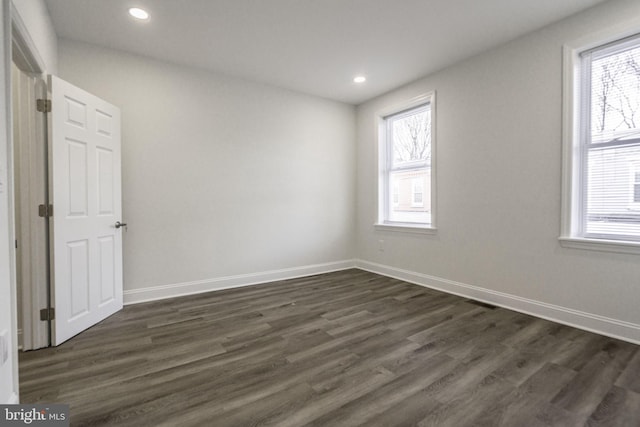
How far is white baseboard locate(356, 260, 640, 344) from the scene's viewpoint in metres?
2.48

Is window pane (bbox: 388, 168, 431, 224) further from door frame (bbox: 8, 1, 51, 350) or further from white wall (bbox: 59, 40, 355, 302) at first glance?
door frame (bbox: 8, 1, 51, 350)

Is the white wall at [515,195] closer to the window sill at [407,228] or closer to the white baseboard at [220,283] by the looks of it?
the window sill at [407,228]

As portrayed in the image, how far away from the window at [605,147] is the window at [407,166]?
1507 millimetres

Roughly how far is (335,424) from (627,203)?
2944 mm

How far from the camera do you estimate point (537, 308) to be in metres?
2.97

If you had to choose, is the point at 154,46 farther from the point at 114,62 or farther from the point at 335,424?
the point at 335,424

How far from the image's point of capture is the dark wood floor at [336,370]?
63.7 inches

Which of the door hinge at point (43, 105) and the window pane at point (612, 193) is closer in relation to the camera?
the door hinge at point (43, 105)

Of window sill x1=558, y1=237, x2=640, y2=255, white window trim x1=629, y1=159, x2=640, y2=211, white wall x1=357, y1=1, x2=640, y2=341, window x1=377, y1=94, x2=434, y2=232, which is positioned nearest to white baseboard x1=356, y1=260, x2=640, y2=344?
white wall x1=357, y1=1, x2=640, y2=341

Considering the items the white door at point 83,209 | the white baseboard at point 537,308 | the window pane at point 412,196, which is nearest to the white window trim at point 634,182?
the white baseboard at point 537,308

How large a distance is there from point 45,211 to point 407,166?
13.7 ft

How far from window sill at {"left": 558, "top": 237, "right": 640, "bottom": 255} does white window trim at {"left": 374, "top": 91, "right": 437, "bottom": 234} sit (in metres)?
1.42

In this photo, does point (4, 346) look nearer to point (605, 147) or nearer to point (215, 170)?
point (215, 170)

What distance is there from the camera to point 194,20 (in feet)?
9.16
